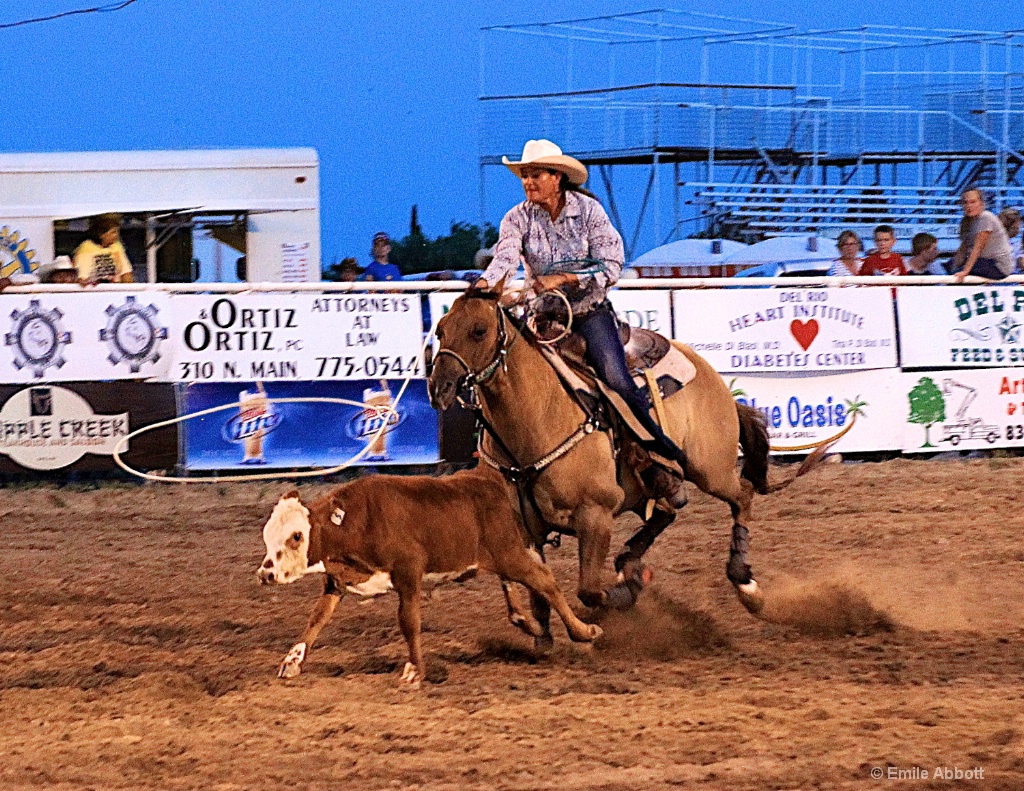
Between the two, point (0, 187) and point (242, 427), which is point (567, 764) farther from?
point (0, 187)

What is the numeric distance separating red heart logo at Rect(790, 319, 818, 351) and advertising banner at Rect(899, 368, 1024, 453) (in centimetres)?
86

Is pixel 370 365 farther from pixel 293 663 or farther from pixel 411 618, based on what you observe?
pixel 411 618

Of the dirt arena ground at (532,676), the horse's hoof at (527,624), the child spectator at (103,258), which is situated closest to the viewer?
the dirt arena ground at (532,676)

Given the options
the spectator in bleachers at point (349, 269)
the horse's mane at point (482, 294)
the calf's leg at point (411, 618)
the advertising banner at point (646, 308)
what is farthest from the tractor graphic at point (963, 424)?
the calf's leg at point (411, 618)

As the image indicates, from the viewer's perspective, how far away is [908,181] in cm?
3278

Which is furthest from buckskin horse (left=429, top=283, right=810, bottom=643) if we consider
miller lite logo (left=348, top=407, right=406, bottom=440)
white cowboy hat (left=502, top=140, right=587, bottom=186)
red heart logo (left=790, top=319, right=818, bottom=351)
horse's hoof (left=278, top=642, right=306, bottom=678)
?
red heart logo (left=790, top=319, right=818, bottom=351)

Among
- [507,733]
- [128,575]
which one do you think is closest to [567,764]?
[507,733]

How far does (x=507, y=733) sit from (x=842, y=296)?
25.2ft

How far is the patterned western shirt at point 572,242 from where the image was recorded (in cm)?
595

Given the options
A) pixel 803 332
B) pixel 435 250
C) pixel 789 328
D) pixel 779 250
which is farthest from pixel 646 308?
pixel 435 250

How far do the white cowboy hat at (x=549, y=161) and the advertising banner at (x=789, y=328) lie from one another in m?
5.16

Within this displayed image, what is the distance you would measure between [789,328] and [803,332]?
12cm

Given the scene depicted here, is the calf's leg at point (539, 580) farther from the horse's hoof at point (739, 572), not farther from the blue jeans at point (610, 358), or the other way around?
the horse's hoof at point (739, 572)

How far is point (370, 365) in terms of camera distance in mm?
10539
